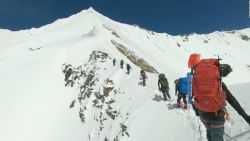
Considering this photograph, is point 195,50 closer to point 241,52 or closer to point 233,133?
point 241,52

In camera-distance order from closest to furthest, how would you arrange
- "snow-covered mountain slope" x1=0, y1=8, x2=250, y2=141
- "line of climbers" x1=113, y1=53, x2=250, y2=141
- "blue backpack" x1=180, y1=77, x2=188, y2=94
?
"line of climbers" x1=113, y1=53, x2=250, y2=141 → "blue backpack" x1=180, y1=77, x2=188, y2=94 → "snow-covered mountain slope" x1=0, y1=8, x2=250, y2=141

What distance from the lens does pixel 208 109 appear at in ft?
17.5

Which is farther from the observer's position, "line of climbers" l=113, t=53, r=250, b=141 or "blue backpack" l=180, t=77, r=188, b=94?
"blue backpack" l=180, t=77, r=188, b=94

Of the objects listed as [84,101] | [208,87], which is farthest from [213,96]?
[84,101]

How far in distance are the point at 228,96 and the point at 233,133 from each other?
18.2ft

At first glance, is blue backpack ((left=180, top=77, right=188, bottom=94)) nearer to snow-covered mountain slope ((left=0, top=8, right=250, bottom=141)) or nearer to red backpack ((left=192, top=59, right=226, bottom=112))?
snow-covered mountain slope ((left=0, top=8, right=250, bottom=141))

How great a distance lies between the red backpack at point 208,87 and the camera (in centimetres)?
527

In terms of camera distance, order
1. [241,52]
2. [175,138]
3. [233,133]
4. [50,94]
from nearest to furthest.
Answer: [233,133]
[175,138]
[50,94]
[241,52]

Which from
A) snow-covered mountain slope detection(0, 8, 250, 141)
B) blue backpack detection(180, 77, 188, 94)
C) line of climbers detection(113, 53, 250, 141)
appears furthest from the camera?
snow-covered mountain slope detection(0, 8, 250, 141)

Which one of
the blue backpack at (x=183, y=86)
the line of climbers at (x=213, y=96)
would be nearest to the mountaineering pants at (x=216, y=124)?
the line of climbers at (x=213, y=96)

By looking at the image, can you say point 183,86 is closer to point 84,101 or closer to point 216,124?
point 216,124

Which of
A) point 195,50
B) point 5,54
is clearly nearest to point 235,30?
point 195,50

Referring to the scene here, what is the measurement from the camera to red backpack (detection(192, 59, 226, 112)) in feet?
17.3

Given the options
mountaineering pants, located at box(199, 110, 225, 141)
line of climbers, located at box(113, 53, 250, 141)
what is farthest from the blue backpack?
mountaineering pants, located at box(199, 110, 225, 141)
